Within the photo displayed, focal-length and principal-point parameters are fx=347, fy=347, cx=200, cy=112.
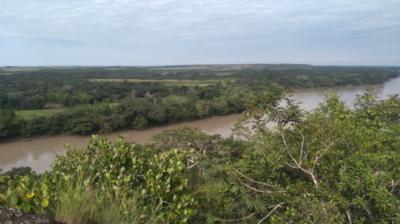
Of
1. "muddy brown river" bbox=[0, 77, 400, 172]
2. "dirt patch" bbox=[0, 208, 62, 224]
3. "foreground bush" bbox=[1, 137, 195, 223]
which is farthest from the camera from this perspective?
"muddy brown river" bbox=[0, 77, 400, 172]

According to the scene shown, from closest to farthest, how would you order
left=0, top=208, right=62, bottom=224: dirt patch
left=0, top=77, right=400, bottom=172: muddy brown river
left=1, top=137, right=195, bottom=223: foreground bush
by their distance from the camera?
left=0, top=208, right=62, bottom=224: dirt patch < left=1, top=137, right=195, bottom=223: foreground bush < left=0, top=77, right=400, bottom=172: muddy brown river

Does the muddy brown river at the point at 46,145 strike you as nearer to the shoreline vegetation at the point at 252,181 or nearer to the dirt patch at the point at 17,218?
the shoreline vegetation at the point at 252,181

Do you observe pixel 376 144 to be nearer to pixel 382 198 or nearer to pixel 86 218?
pixel 382 198

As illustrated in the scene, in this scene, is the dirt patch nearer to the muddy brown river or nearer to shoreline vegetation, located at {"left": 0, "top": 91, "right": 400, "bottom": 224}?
shoreline vegetation, located at {"left": 0, "top": 91, "right": 400, "bottom": 224}

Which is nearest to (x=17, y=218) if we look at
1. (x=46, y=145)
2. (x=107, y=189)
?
(x=107, y=189)

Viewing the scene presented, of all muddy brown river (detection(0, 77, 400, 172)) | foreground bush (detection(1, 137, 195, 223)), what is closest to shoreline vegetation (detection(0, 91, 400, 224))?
foreground bush (detection(1, 137, 195, 223))

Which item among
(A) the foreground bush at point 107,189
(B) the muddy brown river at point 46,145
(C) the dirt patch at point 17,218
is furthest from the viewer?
(B) the muddy brown river at point 46,145

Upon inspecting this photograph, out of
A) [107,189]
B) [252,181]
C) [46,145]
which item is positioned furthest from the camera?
[46,145]

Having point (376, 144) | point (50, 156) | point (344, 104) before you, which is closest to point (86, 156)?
point (376, 144)

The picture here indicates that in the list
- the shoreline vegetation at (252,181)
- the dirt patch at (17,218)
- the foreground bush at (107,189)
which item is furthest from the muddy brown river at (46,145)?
the dirt patch at (17,218)

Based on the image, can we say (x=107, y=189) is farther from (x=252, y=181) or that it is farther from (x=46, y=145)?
(x=46, y=145)

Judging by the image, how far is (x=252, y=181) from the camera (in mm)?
2781

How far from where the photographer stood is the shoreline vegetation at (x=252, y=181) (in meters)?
2.13

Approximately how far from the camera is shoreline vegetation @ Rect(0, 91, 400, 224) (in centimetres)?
213
